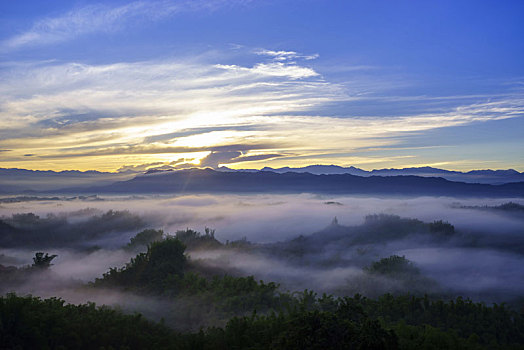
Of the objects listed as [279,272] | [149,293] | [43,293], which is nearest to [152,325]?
[149,293]

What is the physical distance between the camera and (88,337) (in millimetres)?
21125

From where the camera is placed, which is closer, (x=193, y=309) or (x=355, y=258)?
(x=193, y=309)

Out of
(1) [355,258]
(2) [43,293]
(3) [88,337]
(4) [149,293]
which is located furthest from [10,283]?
(1) [355,258]

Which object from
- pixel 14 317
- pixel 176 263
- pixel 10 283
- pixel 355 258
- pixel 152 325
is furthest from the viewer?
pixel 355 258

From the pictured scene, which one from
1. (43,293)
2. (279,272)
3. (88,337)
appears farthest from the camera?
(279,272)

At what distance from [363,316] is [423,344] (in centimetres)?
305

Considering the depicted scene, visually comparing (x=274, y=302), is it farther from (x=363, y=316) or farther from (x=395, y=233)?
(x=395, y=233)

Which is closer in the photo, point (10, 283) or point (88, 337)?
point (88, 337)

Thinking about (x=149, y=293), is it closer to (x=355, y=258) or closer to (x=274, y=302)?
(x=274, y=302)

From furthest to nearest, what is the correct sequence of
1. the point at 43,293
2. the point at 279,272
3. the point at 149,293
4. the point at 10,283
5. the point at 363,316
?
1. the point at 279,272
2. the point at 10,283
3. the point at 43,293
4. the point at 149,293
5. the point at 363,316

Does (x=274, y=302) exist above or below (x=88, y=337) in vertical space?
below

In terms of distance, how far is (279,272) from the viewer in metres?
104

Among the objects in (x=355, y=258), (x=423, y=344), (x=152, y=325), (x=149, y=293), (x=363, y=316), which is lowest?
(x=355, y=258)

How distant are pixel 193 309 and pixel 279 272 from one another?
6813 centimetres
